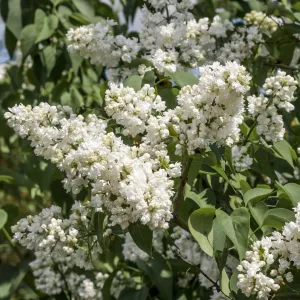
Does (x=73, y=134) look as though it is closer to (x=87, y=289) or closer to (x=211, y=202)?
(x=211, y=202)

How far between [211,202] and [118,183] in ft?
1.09

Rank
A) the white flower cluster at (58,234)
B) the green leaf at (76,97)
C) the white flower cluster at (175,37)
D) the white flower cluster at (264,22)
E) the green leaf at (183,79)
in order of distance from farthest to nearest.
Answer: the green leaf at (76,97) < the white flower cluster at (264,22) < the white flower cluster at (175,37) < the green leaf at (183,79) < the white flower cluster at (58,234)

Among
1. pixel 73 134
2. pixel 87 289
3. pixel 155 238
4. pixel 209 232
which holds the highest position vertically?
pixel 73 134

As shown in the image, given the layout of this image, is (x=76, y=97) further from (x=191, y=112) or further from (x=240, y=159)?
(x=191, y=112)

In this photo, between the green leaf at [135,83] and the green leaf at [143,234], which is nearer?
the green leaf at [143,234]

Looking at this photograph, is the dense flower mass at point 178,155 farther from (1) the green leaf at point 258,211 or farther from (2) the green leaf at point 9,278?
(2) the green leaf at point 9,278

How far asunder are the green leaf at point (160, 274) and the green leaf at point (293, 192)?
2.16 ft

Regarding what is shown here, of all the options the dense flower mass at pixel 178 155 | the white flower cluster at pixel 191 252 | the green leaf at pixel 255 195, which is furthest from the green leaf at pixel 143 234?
the white flower cluster at pixel 191 252

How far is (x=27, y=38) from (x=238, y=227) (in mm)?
1307

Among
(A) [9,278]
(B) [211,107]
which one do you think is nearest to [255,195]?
(B) [211,107]

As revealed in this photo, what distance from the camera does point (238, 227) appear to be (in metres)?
1.54

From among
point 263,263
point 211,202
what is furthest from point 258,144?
point 263,263

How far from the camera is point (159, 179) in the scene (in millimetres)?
1465

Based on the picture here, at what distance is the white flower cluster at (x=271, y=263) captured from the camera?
1440 mm
